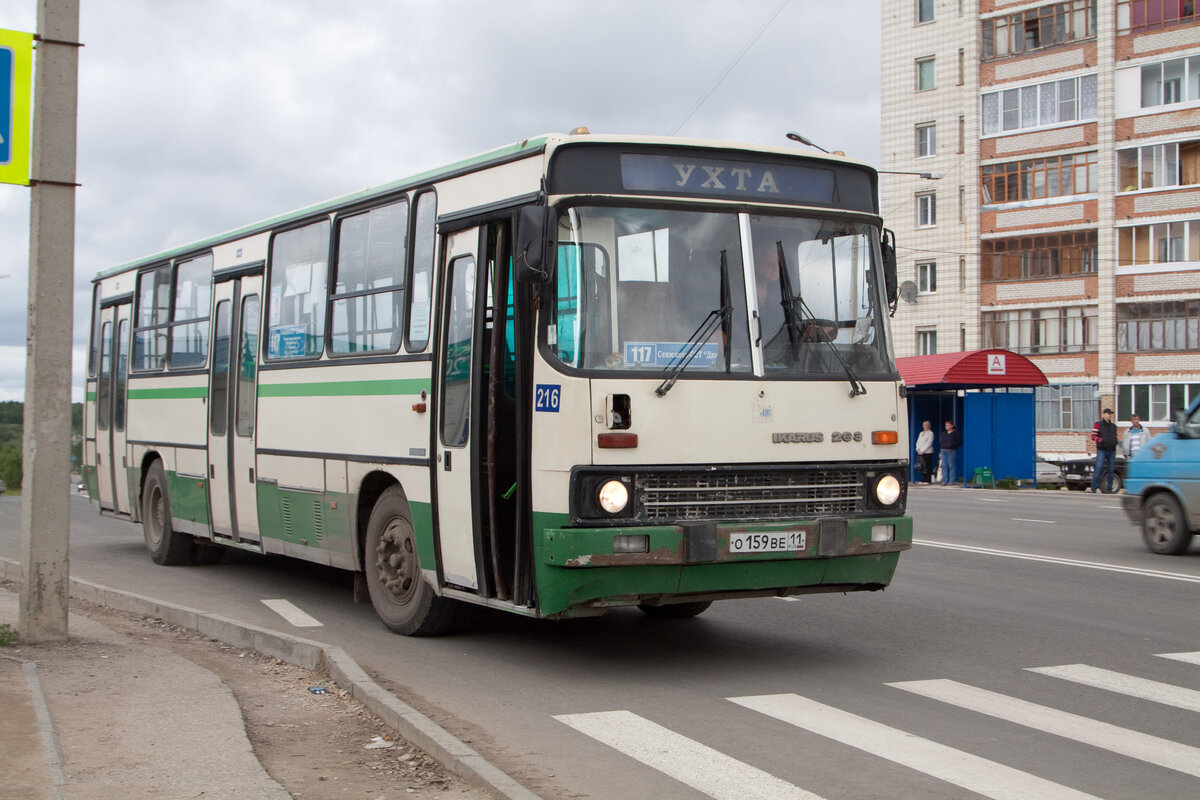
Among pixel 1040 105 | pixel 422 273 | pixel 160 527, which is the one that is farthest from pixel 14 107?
pixel 1040 105

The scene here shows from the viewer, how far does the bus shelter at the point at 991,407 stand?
120 feet

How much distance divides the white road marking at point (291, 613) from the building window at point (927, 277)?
51.2 metres

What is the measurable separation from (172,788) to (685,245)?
4.26 meters

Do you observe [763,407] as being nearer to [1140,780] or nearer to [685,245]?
[685,245]

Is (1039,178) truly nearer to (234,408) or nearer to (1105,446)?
(1105,446)

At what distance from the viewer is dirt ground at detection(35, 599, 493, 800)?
5914mm

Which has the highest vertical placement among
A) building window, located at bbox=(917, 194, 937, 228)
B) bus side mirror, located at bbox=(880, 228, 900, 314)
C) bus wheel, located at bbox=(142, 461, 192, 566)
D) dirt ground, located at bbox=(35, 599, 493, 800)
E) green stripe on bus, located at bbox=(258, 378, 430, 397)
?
building window, located at bbox=(917, 194, 937, 228)

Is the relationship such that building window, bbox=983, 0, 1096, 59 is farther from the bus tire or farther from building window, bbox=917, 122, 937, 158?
the bus tire

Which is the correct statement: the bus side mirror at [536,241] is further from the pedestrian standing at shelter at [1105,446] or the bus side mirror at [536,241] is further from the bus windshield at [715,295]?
the pedestrian standing at shelter at [1105,446]

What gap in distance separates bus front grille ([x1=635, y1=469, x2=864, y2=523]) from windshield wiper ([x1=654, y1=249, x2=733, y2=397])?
1.78ft

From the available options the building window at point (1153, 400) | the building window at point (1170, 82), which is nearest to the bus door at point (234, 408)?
the building window at point (1153, 400)

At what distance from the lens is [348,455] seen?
10.5 metres

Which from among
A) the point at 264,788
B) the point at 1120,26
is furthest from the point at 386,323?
the point at 1120,26

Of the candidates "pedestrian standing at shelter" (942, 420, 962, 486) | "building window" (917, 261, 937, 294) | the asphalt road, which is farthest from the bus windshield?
"building window" (917, 261, 937, 294)
